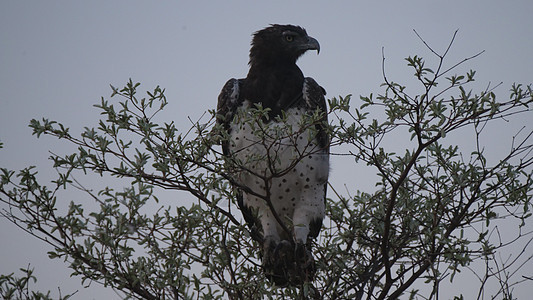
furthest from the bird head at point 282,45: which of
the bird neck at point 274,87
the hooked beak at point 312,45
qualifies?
the bird neck at point 274,87

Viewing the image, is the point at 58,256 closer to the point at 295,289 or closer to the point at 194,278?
the point at 194,278

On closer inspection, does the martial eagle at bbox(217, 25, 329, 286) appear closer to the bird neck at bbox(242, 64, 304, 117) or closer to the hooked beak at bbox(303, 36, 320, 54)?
the bird neck at bbox(242, 64, 304, 117)

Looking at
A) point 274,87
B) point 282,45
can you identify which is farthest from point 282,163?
point 282,45

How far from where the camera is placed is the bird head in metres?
6.25

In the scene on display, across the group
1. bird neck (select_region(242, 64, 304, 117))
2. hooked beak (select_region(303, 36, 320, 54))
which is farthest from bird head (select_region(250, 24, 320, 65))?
bird neck (select_region(242, 64, 304, 117))

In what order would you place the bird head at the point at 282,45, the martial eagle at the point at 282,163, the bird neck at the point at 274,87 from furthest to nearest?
1. the bird head at the point at 282,45
2. the bird neck at the point at 274,87
3. the martial eagle at the point at 282,163

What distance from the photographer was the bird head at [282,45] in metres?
6.25

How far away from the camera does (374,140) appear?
13.1ft

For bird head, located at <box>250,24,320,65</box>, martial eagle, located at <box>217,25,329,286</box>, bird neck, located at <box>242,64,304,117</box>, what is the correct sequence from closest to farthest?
martial eagle, located at <box>217,25,329,286</box>
bird neck, located at <box>242,64,304,117</box>
bird head, located at <box>250,24,320,65</box>

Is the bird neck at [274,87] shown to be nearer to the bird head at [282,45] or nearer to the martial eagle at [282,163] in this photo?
the martial eagle at [282,163]

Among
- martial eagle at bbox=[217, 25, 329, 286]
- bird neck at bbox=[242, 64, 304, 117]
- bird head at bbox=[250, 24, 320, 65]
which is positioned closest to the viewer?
martial eagle at bbox=[217, 25, 329, 286]

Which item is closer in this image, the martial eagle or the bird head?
the martial eagle

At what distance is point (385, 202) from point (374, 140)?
46.9 inches

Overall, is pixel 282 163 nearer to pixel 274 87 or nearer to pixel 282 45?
pixel 274 87
